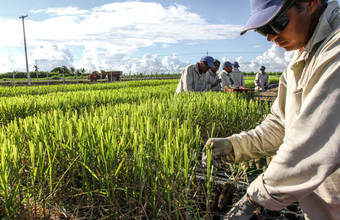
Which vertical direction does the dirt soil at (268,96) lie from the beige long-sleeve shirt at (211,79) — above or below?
below

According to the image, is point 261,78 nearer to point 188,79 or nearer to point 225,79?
point 225,79

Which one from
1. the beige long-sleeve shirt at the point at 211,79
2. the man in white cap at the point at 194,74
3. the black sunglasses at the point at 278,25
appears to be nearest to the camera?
the black sunglasses at the point at 278,25

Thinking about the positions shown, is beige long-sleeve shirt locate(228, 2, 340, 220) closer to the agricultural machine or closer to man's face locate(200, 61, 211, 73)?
man's face locate(200, 61, 211, 73)

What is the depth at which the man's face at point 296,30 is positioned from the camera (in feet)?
2.82

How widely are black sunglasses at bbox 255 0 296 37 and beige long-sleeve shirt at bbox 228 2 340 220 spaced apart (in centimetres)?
13

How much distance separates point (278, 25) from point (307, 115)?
34cm

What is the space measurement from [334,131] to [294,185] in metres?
0.21

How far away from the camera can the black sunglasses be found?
33.0 inches

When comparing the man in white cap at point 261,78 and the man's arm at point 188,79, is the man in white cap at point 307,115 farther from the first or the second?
the man in white cap at point 261,78

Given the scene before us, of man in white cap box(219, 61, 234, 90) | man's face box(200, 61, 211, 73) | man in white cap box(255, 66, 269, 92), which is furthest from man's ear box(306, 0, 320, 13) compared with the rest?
man in white cap box(255, 66, 269, 92)

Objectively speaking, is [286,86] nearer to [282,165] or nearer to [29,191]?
[282,165]

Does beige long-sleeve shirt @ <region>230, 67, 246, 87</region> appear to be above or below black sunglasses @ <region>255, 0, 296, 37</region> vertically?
below

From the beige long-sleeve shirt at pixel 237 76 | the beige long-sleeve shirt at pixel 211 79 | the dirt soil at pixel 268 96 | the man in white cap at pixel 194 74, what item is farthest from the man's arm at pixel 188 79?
the beige long-sleeve shirt at pixel 237 76

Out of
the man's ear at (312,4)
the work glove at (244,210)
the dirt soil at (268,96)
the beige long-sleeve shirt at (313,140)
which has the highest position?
the man's ear at (312,4)
